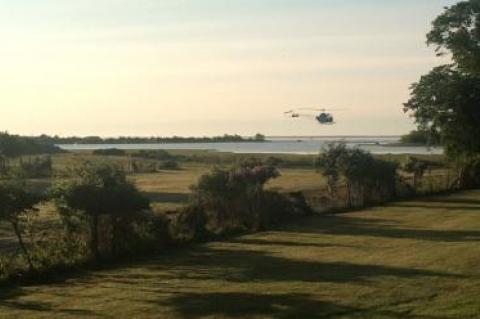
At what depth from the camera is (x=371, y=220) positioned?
34.7 metres

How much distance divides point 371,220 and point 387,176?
34.6 feet

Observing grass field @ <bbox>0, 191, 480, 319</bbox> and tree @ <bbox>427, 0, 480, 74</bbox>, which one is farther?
tree @ <bbox>427, 0, 480, 74</bbox>

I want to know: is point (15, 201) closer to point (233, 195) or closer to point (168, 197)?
point (233, 195)

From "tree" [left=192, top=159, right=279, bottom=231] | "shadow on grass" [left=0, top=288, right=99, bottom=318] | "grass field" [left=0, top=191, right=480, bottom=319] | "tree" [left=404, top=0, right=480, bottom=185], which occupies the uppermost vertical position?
"tree" [left=404, top=0, right=480, bottom=185]

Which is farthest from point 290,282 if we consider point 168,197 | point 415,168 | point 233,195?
point 415,168

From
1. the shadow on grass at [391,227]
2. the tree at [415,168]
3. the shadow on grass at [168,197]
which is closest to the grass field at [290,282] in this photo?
the shadow on grass at [391,227]

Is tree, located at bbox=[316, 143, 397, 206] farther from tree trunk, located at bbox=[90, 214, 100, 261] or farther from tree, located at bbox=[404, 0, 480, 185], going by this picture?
tree trunk, located at bbox=[90, 214, 100, 261]

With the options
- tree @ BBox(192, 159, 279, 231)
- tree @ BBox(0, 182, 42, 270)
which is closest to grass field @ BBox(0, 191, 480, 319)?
tree @ BBox(0, 182, 42, 270)

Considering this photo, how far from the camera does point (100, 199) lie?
2389 cm

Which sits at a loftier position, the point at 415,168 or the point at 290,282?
the point at 415,168

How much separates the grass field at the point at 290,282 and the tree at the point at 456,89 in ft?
47.3

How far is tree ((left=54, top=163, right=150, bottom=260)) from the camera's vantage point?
77.6 feet

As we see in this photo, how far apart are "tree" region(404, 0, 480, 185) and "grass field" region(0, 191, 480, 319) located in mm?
14420

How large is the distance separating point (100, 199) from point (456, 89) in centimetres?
2495
